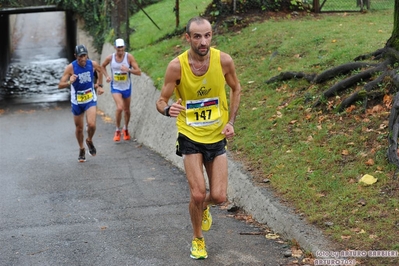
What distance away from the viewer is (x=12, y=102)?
27.3 metres

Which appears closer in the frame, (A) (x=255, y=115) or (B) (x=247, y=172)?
(B) (x=247, y=172)

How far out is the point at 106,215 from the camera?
28.6ft

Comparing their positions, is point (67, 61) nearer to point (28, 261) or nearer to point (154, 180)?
point (154, 180)

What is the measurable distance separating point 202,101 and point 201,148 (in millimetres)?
466

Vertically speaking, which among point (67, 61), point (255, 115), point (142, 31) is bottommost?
point (67, 61)

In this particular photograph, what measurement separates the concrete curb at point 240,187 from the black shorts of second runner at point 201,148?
1.14 metres

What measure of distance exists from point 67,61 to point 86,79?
30045 mm

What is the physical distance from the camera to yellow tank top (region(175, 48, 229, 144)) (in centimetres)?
661

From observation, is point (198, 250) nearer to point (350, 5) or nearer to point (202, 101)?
point (202, 101)

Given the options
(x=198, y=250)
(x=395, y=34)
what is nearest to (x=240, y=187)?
(x=198, y=250)

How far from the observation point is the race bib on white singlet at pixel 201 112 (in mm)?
6676

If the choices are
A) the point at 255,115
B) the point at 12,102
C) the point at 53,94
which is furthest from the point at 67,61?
the point at 255,115

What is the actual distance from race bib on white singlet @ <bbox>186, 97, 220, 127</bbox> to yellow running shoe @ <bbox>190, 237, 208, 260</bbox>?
1.16 meters

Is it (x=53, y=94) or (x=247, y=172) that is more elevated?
(x=247, y=172)
